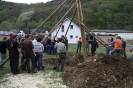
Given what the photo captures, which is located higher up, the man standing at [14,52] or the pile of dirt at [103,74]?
the man standing at [14,52]

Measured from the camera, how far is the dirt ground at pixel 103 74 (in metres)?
8.66

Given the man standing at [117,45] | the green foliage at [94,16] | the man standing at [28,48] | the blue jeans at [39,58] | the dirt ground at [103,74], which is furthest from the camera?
the green foliage at [94,16]

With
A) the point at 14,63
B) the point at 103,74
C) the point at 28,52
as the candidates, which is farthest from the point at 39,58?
the point at 103,74

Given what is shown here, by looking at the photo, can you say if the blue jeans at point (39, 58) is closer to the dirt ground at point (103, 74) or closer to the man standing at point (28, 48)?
the man standing at point (28, 48)

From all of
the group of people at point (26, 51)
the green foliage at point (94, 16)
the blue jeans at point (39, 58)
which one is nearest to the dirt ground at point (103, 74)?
the group of people at point (26, 51)

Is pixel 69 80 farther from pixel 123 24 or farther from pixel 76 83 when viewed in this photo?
pixel 123 24

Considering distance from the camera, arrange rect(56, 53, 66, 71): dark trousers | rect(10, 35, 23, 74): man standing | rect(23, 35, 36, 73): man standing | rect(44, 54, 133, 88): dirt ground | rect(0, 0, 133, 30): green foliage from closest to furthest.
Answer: rect(44, 54, 133, 88): dirt ground, rect(10, 35, 23, 74): man standing, rect(23, 35, 36, 73): man standing, rect(56, 53, 66, 71): dark trousers, rect(0, 0, 133, 30): green foliage

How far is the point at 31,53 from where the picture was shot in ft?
36.0

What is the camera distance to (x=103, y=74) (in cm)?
902

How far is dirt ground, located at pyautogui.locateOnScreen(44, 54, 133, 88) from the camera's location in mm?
8656

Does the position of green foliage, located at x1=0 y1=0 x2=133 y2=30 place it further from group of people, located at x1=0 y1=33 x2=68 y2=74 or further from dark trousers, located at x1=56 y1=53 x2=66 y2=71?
dark trousers, located at x1=56 y1=53 x2=66 y2=71

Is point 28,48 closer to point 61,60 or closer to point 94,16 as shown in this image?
point 61,60

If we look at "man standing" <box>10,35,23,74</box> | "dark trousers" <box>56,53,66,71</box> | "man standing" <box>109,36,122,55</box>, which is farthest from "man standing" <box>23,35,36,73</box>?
"man standing" <box>109,36,122,55</box>

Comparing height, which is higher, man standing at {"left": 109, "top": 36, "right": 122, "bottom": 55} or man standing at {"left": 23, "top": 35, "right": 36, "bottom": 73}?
man standing at {"left": 23, "top": 35, "right": 36, "bottom": 73}
